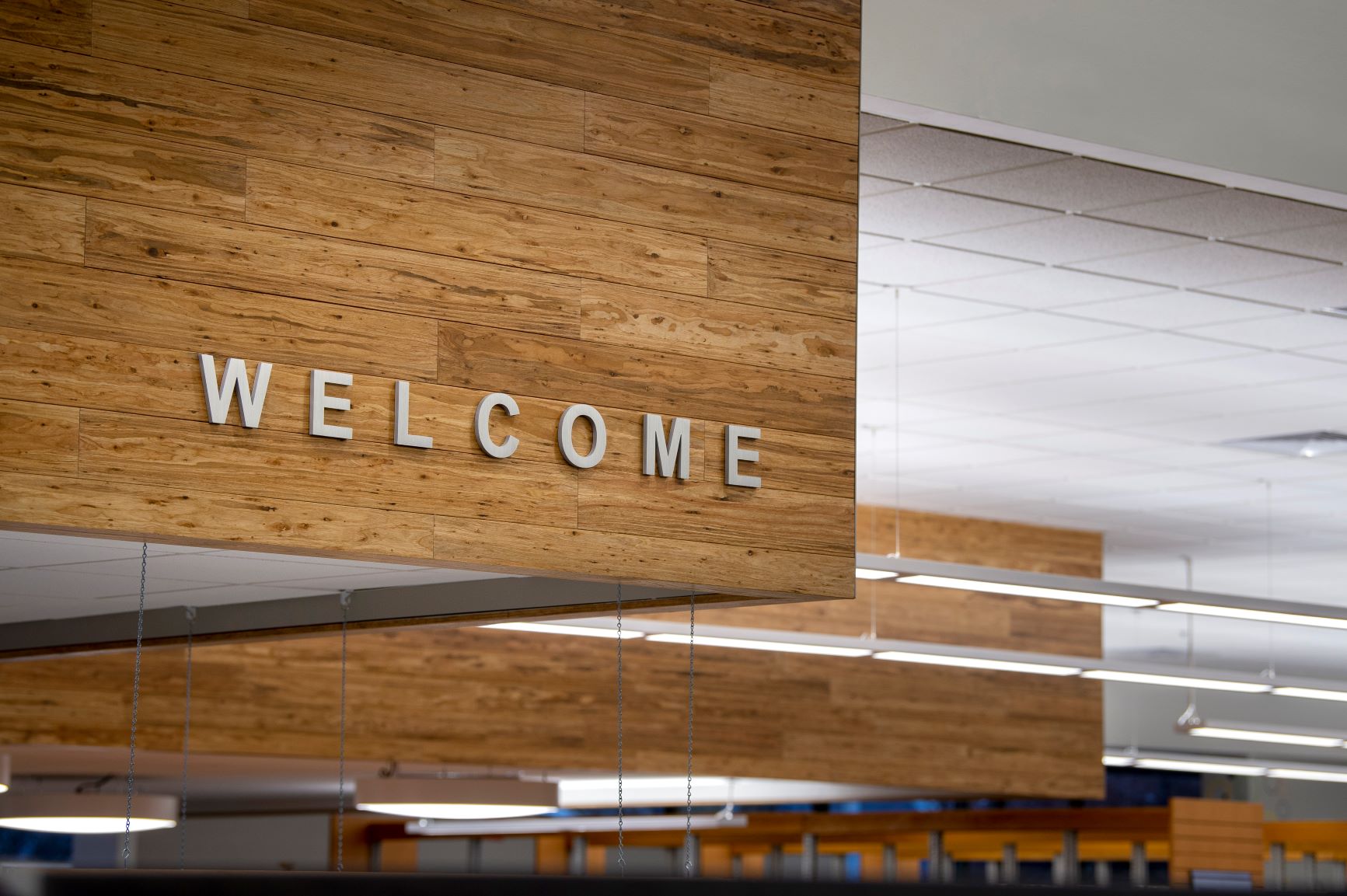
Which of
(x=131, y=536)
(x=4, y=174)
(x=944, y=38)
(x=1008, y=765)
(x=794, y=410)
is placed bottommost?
(x=1008, y=765)

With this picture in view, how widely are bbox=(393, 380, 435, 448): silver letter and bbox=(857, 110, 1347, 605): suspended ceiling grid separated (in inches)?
86.7

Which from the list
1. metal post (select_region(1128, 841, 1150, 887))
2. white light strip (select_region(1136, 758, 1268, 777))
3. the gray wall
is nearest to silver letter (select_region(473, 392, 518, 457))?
the gray wall

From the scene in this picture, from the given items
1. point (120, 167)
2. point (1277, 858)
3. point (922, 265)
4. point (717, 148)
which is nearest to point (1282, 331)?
point (922, 265)

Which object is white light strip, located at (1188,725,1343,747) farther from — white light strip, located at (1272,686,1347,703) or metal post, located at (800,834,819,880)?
metal post, located at (800,834,819,880)

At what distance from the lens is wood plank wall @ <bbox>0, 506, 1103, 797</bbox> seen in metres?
10.3

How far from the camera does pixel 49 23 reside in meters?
4.29

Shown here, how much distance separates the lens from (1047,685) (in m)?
12.7

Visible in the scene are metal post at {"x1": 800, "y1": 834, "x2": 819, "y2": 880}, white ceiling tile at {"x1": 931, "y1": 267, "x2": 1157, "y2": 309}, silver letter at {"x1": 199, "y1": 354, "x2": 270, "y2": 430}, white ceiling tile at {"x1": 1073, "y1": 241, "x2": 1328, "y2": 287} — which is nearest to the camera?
silver letter at {"x1": 199, "y1": 354, "x2": 270, "y2": 430}

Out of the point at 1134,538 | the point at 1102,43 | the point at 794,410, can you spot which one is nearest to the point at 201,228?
the point at 794,410

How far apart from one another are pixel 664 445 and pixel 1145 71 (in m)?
2.59

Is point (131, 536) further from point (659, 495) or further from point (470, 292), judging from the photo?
point (659, 495)

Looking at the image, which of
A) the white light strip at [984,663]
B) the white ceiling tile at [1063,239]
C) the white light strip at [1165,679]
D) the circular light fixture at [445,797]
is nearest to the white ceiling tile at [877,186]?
the white ceiling tile at [1063,239]

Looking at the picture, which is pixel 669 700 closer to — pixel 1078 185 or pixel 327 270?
pixel 1078 185

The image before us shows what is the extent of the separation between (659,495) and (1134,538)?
357 inches
